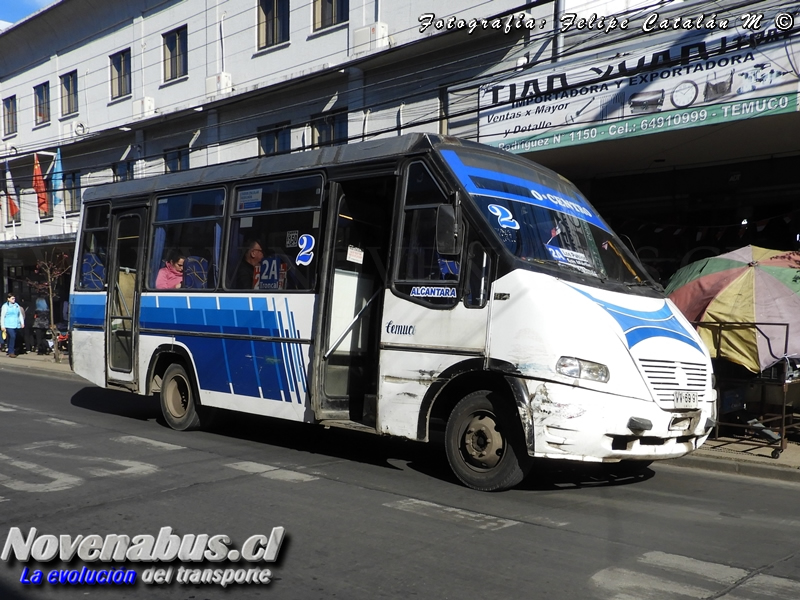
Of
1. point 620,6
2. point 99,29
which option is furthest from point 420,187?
point 99,29

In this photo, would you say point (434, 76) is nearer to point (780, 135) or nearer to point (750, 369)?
point (780, 135)

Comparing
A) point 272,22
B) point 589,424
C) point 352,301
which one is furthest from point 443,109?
point 589,424

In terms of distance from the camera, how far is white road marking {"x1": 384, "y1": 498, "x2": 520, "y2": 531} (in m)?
5.98

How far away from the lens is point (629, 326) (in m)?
6.69

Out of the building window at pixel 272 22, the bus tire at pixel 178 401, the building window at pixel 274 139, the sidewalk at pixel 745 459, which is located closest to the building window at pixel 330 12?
the building window at pixel 272 22

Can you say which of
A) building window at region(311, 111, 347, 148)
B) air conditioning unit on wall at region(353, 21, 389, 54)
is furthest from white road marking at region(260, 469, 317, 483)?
air conditioning unit on wall at region(353, 21, 389, 54)

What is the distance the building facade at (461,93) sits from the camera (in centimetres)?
1141

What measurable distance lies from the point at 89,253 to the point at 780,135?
10.4 m

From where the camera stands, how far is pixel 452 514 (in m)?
6.25

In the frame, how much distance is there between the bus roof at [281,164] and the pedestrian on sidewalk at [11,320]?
1253 centimetres

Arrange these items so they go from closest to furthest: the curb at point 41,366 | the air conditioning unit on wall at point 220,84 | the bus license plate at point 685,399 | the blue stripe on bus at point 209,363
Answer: the bus license plate at point 685,399 < the blue stripe on bus at point 209,363 < the curb at point 41,366 < the air conditioning unit on wall at point 220,84

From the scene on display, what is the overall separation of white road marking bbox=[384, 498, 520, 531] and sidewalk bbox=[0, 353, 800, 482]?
336 centimetres

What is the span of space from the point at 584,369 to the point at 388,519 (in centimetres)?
197

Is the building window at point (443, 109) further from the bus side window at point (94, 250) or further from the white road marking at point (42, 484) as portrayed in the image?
the white road marking at point (42, 484)
